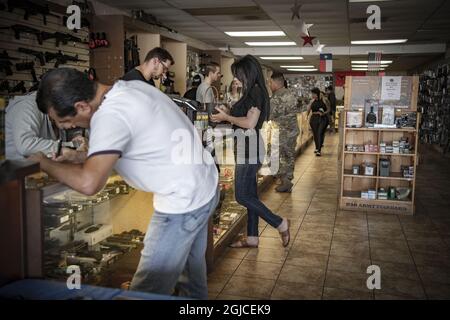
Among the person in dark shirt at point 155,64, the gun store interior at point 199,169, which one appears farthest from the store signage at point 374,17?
the person in dark shirt at point 155,64

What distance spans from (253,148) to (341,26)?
6889 millimetres

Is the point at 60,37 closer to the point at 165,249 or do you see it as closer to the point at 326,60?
the point at 165,249

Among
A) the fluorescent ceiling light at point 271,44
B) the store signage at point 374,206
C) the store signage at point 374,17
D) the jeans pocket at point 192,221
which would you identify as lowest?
the store signage at point 374,206

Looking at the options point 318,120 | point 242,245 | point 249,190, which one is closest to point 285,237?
point 242,245

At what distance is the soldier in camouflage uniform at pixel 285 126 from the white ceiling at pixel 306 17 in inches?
68.3

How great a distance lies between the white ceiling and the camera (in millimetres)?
7402

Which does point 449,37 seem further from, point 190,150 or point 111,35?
point 190,150

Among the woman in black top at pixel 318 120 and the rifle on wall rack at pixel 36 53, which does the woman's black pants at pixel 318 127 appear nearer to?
the woman in black top at pixel 318 120

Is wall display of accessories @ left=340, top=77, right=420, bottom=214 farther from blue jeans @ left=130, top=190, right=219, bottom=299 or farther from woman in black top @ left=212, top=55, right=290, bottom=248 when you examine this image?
blue jeans @ left=130, top=190, right=219, bottom=299

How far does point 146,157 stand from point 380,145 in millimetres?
4595

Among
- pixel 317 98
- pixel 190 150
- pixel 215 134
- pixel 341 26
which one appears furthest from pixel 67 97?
pixel 317 98

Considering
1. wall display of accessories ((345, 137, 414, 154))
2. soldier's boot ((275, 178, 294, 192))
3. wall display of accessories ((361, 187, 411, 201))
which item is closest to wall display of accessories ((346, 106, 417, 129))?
wall display of accessories ((345, 137, 414, 154))

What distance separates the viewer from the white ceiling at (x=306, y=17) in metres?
7.40

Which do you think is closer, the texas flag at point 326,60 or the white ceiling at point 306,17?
the white ceiling at point 306,17
